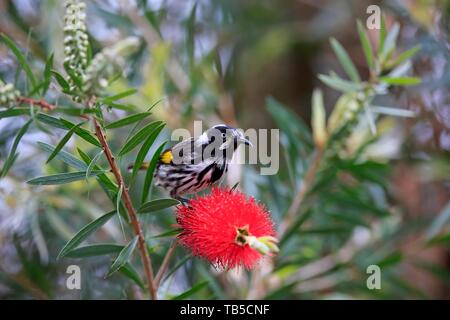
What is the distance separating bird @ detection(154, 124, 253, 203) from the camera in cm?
191

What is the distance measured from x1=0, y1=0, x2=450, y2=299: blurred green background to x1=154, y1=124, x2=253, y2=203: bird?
0.24 m

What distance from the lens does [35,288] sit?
8.33 feet

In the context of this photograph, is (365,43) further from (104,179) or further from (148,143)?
(104,179)

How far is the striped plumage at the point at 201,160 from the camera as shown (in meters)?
1.91

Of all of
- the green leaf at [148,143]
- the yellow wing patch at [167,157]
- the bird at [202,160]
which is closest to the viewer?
the green leaf at [148,143]

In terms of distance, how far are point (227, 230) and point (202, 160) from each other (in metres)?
0.49

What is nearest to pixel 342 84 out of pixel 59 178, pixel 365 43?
pixel 365 43

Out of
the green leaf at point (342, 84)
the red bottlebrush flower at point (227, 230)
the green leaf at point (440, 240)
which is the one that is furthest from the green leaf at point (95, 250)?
the green leaf at point (440, 240)

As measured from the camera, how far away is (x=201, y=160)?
6.31ft

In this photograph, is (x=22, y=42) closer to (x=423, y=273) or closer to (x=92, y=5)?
(x=92, y=5)

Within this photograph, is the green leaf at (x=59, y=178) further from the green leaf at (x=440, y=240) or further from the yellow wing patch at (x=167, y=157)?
the green leaf at (x=440, y=240)

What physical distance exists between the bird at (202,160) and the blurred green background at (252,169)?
236mm

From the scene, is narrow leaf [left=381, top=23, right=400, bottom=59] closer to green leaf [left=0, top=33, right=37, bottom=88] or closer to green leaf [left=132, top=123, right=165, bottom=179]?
green leaf [left=132, top=123, right=165, bottom=179]
